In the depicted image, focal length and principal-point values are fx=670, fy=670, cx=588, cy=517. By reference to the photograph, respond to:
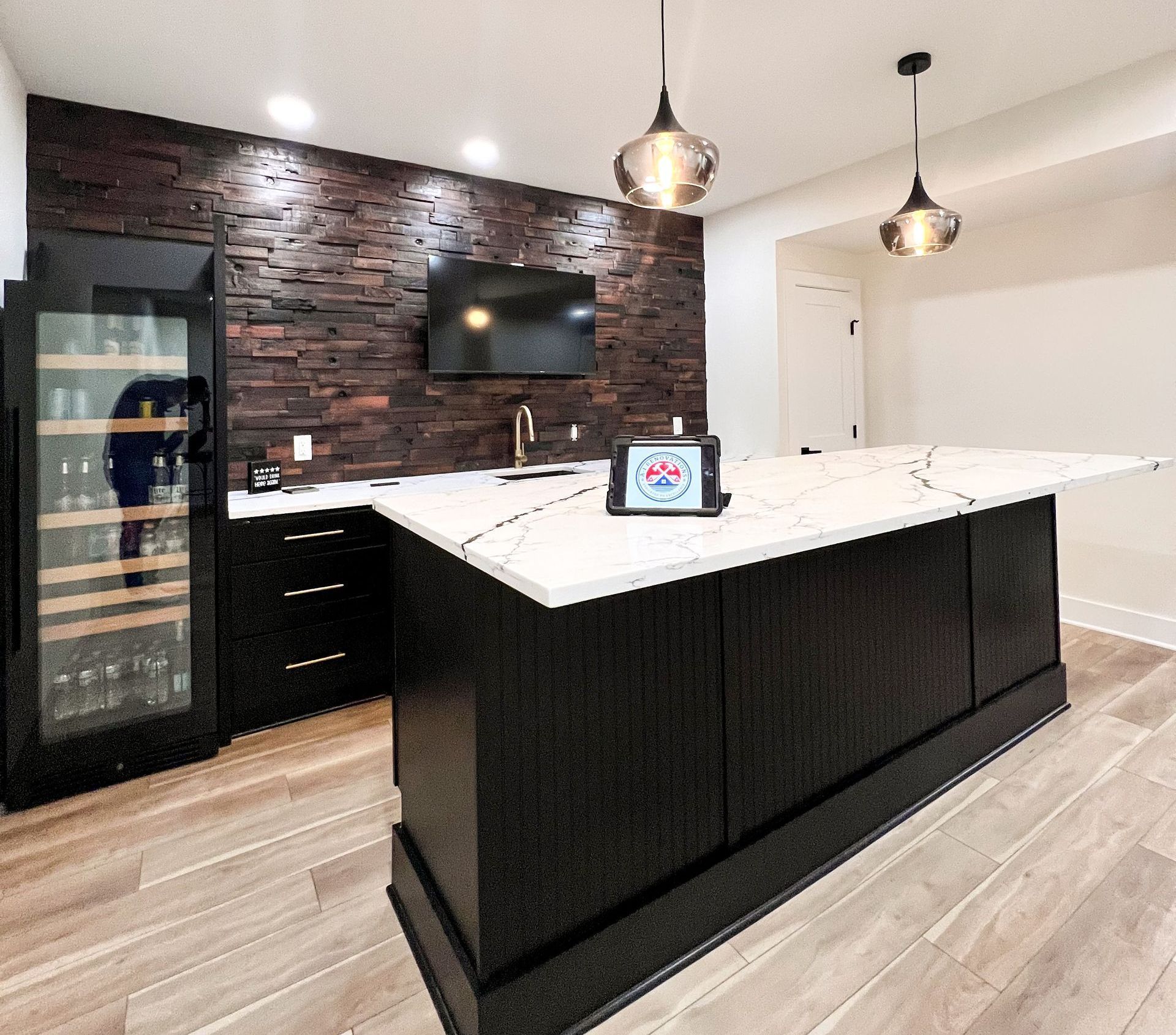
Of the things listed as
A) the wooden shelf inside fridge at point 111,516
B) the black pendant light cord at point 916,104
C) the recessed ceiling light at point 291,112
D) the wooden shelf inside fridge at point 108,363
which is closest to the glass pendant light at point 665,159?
the black pendant light cord at point 916,104

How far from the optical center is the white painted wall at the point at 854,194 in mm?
2734

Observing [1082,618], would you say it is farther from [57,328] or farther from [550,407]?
[57,328]

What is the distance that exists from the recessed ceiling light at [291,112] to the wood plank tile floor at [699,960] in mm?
2681

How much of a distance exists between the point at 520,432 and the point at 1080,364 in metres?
3.05

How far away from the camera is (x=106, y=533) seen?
2.30 metres

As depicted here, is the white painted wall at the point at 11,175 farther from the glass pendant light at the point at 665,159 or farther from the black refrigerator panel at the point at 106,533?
the glass pendant light at the point at 665,159

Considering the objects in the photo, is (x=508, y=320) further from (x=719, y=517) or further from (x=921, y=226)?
(x=719, y=517)

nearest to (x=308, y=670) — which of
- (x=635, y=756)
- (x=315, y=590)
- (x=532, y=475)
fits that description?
(x=315, y=590)

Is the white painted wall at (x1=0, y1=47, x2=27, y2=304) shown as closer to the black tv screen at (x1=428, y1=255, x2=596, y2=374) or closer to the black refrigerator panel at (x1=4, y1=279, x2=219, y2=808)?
the black refrigerator panel at (x1=4, y1=279, x2=219, y2=808)

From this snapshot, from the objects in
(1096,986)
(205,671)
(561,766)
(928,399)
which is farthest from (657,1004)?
(928,399)

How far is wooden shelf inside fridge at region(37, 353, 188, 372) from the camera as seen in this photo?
2154mm

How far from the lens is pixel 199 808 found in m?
2.12

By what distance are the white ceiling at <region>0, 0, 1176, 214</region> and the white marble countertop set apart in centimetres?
157

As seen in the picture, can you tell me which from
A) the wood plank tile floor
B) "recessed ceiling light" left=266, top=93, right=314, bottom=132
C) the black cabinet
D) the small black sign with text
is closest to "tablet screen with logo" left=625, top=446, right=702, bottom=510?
the wood plank tile floor
